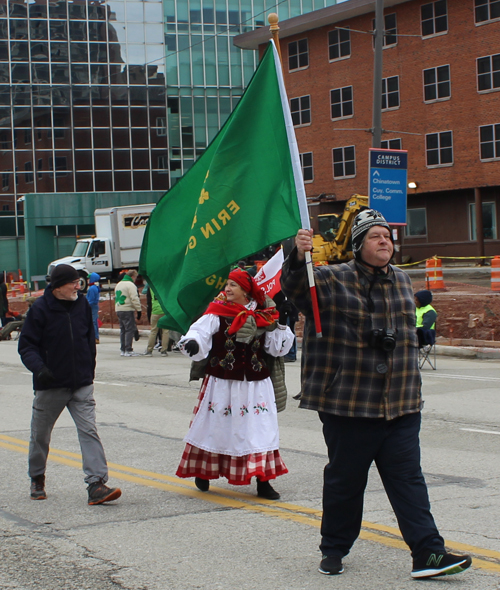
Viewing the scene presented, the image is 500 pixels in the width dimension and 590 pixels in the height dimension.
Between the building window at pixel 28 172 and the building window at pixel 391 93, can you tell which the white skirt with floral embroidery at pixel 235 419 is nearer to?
the building window at pixel 391 93

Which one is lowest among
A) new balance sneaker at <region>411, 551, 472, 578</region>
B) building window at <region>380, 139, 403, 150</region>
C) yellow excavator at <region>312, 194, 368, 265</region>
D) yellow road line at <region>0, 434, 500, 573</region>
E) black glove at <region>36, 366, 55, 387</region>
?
yellow road line at <region>0, 434, 500, 573</region>

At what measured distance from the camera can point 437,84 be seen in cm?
4097

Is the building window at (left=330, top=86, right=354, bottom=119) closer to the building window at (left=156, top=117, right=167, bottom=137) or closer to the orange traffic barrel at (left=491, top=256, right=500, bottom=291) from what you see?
the building window at (left=156, top=117, right=167, bottom=137)

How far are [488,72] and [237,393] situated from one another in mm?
36185

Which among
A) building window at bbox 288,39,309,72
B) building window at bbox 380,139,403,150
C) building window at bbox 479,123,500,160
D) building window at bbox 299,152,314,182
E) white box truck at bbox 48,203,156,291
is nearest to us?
building window at bbox 479,123,500,160

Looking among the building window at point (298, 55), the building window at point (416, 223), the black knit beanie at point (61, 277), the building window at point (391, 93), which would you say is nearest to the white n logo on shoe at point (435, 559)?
the black knit beanie at point (61, 277)

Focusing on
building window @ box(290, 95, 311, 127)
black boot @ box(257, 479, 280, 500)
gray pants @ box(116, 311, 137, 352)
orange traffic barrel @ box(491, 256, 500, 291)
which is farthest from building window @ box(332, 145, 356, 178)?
black boot @ box(257, 479, 280, 500)

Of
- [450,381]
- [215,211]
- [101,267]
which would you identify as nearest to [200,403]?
[215,211]

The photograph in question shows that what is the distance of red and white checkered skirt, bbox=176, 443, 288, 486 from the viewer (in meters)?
6.36

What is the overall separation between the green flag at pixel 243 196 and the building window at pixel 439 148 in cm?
3604

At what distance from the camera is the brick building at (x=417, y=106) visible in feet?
130

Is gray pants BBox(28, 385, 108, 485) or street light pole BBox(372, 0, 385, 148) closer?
gray pants BBox(28, 385, 108, 485)

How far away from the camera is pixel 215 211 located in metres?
6.05

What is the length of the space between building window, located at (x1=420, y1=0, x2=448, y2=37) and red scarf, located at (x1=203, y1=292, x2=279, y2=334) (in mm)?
37462
